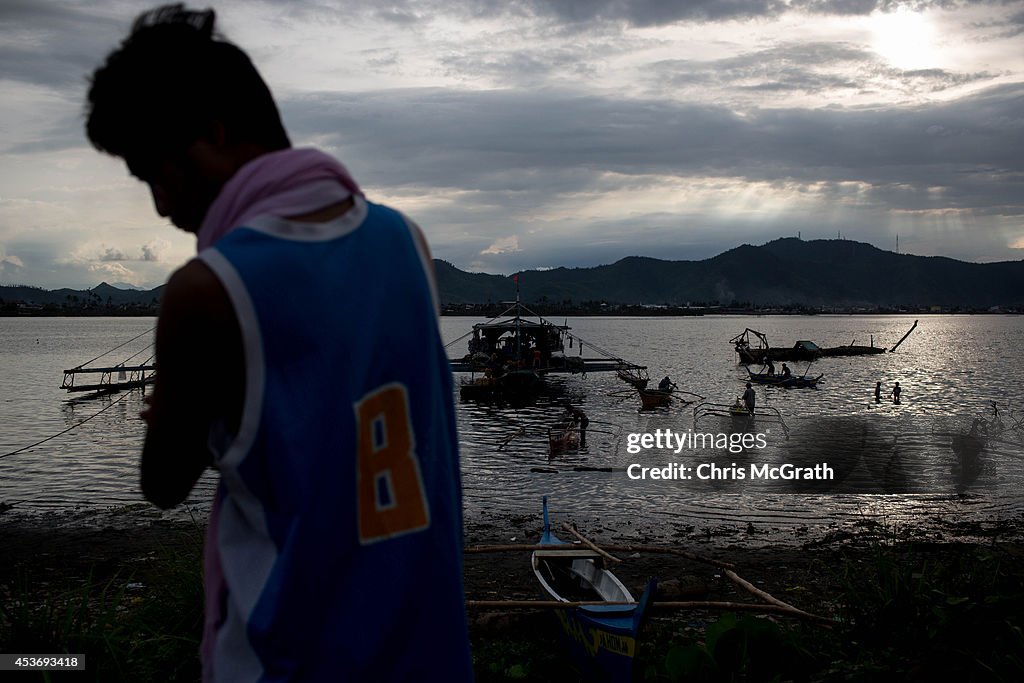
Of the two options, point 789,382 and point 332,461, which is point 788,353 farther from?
point 332,461

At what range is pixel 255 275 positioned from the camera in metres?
1.15

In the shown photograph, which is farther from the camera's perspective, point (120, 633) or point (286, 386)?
point (120, 633)

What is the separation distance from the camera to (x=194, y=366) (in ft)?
3.83

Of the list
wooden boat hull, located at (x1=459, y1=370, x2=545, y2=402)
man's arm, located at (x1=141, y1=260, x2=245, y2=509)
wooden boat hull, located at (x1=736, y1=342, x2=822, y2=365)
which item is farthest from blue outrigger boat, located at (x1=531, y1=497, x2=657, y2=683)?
Result: wooden boat hull, located at (x1=736, y1=342, x2=822, y2=365)

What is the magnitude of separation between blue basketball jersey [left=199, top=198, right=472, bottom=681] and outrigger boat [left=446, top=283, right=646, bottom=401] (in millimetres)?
39153

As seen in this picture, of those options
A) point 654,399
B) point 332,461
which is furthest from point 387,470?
point 654,399

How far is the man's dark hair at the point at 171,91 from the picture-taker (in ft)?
4.34

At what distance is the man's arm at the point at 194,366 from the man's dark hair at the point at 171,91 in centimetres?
31

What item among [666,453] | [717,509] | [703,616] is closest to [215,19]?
[703,616]

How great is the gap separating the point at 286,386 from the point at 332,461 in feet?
0.45

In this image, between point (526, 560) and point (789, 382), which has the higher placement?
point (526, 560)

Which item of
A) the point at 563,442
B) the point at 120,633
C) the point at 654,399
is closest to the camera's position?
the point at 120,633

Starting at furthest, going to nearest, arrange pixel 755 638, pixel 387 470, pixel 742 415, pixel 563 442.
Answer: pixel 742 415 → pixel 563 442 → pixel 755 638 → pixel 387 470

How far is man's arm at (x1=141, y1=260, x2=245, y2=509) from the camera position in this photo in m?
1.14
